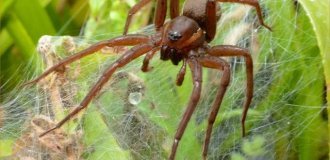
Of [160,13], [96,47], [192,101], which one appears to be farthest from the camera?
[160,13]

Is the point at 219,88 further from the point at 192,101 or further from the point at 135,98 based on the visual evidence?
the point at 135,98

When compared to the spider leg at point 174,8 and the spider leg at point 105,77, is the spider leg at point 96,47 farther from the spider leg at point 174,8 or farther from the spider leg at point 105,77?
the spider leg at point 174,8

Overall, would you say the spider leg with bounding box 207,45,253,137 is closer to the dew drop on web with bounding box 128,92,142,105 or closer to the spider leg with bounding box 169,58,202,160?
the spider leg with bounding box 169,58,202,160

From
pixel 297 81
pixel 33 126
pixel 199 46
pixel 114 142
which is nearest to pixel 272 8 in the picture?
pixel 297 81

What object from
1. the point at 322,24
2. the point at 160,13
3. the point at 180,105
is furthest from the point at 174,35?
the point at 322,24

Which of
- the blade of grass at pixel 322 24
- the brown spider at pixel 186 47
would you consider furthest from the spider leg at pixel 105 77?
the blade of grass at pixel 322 24

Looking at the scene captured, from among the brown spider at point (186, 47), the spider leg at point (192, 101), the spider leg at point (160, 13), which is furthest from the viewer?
the spider leg at point (160, 13)
